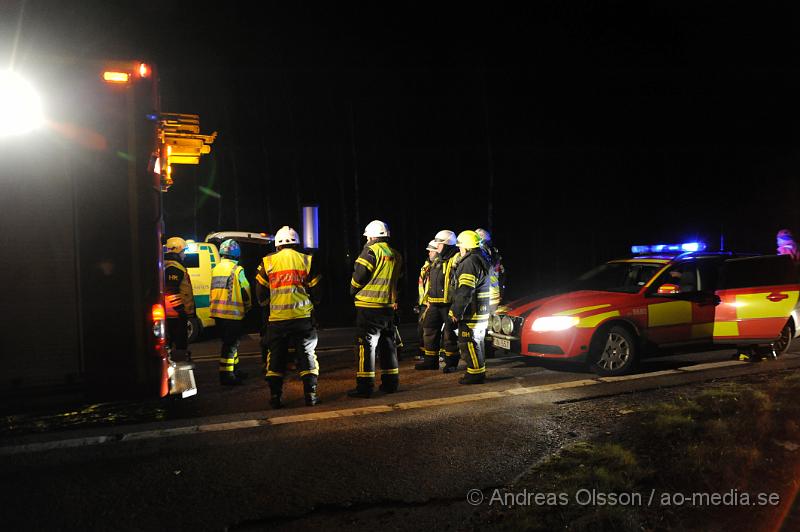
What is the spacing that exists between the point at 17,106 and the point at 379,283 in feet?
12.3

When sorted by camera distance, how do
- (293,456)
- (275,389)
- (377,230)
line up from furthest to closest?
(377,230)
(275,389)
(293,456)

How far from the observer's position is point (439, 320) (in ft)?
27.5

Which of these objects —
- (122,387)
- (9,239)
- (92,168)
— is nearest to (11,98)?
(92,168)

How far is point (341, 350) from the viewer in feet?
33.2

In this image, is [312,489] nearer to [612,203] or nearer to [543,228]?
[543,228]

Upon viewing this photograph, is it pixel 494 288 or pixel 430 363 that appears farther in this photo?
pixel 494 288

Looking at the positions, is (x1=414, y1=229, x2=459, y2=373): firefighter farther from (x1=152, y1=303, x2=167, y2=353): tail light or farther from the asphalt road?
(x1=152, y1=303, x2=167, y2=353): tail light

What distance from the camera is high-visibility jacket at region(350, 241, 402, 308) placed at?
668 centimetres

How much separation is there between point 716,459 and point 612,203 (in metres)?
26.6

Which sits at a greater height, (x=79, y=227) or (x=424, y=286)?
(x=79, y=227)

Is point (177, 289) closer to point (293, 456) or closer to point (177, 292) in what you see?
point (177, 292)

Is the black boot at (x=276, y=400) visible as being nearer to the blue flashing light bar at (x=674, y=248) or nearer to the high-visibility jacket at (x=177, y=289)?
the high-visibility jacket at (x=177, y=289)

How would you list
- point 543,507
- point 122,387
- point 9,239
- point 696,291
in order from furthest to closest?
point 696,291 → point 122,387 → point 9,239 → point 543,507

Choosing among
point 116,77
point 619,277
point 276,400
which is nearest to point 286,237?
point 276,400
